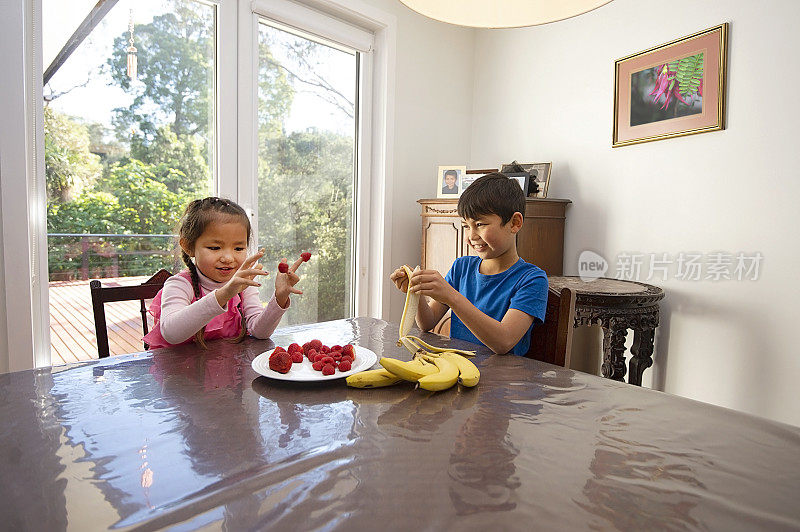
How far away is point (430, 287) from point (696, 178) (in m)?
1.97

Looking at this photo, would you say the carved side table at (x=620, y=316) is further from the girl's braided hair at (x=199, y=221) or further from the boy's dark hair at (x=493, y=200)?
the girl's braided hair at (x=199, y=221)

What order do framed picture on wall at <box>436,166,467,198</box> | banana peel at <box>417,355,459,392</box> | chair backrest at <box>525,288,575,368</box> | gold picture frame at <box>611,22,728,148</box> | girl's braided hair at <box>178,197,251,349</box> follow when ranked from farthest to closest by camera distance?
framed picture on wall at <box>436,166,467,198</box>
gold picture frame at <box>611,22,728,148</box>
girl's braided hair at <box>178,197,251,349</box>
chair backrest at <box>525,288,575,368</box>
banana peel at <box>417,355,459,392</box>

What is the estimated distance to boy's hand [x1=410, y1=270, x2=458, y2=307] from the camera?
1.23 meters

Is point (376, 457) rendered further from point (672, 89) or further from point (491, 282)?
point (672, 89)

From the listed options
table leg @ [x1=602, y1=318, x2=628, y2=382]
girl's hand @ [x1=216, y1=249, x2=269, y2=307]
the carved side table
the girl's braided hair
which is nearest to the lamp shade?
girl's hand @ [x1=216, y1=249, x2=269, y2=307]

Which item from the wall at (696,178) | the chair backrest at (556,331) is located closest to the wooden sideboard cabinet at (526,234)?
the wall at (696,178)

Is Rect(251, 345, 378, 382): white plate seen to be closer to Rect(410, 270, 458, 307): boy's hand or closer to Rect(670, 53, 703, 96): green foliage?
Rect(410, 270, 458, 307): boy's hand

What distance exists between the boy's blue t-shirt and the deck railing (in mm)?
1664

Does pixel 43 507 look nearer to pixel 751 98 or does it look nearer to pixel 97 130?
pixel 97 130

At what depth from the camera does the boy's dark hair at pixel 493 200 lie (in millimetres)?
1493

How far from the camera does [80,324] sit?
2.28 metres

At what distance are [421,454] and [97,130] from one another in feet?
7.81

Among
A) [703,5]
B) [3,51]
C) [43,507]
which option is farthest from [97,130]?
[703,5]

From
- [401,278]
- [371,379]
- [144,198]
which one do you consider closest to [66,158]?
[144,198]
